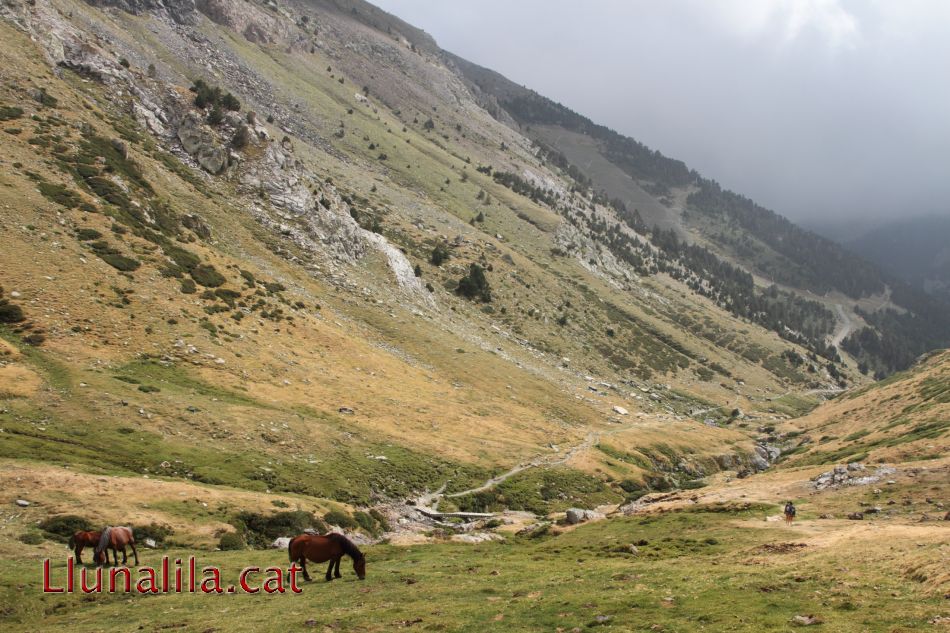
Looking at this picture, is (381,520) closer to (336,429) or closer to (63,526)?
(336,429)

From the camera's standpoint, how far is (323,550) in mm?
22219

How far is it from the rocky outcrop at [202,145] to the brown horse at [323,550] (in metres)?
98.7

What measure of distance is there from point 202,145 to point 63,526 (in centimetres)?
9453

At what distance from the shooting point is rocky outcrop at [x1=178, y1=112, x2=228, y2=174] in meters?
103

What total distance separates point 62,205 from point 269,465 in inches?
1630

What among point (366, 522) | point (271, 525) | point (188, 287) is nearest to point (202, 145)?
point (188, 287)

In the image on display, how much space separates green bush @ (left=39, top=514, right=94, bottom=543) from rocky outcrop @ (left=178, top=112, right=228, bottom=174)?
296 feet

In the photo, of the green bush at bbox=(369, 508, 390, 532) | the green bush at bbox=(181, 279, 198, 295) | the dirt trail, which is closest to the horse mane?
the green bush at bbox=(369, 508, 390, 532)

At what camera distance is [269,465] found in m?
44.1

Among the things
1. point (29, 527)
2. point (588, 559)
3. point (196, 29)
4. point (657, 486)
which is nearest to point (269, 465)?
point (29, 527)

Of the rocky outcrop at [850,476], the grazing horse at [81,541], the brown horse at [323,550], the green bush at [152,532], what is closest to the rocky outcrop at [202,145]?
the green bush at [152,532]

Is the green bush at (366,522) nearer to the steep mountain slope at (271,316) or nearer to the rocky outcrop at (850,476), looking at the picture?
the steep mountain slope at (271,316)

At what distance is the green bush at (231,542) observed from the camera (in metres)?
30.1

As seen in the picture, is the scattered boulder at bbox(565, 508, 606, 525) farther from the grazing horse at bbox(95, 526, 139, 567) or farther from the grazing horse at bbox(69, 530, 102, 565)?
the grazing horse at bbox(69, 530, 102, 565)
